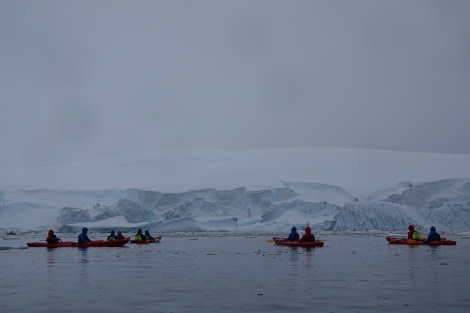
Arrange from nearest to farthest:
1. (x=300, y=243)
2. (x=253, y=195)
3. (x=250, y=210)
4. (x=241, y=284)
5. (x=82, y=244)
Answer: (x=241, y=284) < (x=300, y=243) < (x=82, y=244) < (x=250, y=210) < (x=253, y=195)

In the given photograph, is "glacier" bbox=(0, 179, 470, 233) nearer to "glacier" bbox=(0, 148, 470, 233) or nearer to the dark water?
"glacier" bbox=(0, 148, 470, 233)

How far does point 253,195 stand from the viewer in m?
35.5

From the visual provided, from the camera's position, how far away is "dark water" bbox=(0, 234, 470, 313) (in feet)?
24.4

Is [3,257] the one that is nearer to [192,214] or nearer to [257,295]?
[257,295]

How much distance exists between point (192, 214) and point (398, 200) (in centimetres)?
1130

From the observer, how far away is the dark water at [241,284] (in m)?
7.44

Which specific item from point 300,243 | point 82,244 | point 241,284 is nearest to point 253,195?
point 300,243

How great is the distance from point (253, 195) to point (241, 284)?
25972 mm

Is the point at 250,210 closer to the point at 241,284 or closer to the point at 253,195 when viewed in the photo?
the point at 253,195

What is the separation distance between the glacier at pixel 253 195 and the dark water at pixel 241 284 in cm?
1624

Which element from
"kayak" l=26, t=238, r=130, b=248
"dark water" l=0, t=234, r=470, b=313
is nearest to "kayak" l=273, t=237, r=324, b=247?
→ "dark water" l=0, t=234, r=470, b=313

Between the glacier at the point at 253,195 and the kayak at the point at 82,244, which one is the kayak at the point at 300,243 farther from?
the glacier at the point at 253,195

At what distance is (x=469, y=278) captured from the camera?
32.9 ft

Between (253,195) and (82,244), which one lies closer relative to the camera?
(82,244)
